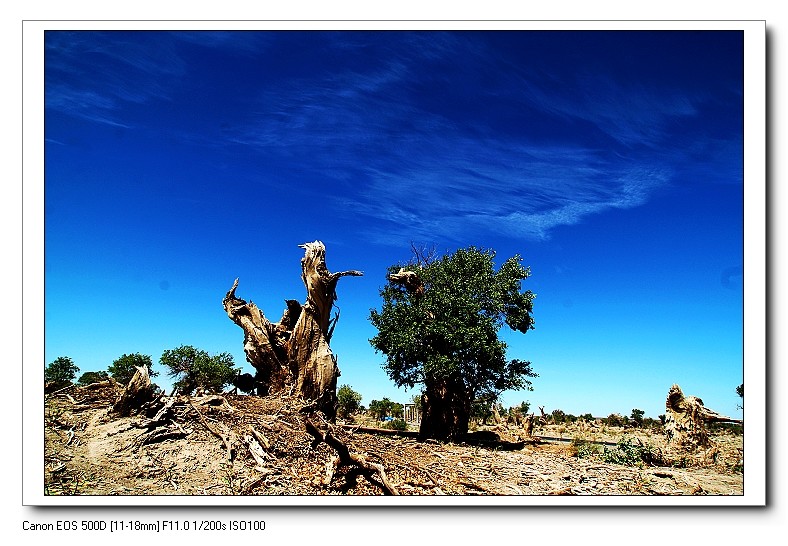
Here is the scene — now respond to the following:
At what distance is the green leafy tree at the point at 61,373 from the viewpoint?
37.7ft

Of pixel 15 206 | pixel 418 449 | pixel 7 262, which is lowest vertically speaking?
pixel 418 449

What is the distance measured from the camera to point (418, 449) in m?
11.2

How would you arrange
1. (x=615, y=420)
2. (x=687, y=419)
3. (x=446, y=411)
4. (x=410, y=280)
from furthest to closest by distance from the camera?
(x=615, y=420) → (x=410, y=280) → (x=446, y=411) → (x=687, y=419)

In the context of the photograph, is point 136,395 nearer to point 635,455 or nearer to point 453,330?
point 453,330

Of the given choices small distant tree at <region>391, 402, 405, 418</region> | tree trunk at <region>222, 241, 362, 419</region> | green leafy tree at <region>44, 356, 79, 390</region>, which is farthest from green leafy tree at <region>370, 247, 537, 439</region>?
small distant tree at <region>391, 402, 405, 418</region>

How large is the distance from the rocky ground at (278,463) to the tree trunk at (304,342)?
6.54ft

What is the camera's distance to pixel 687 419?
1088 cm

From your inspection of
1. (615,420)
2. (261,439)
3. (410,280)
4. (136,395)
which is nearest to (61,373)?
(136,395)

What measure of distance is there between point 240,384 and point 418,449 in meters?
5.89

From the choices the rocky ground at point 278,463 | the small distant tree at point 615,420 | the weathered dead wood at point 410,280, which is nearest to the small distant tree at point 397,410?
the small distant tree at point 615,420

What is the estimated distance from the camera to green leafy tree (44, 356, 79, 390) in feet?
37.7

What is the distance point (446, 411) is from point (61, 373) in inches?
412
